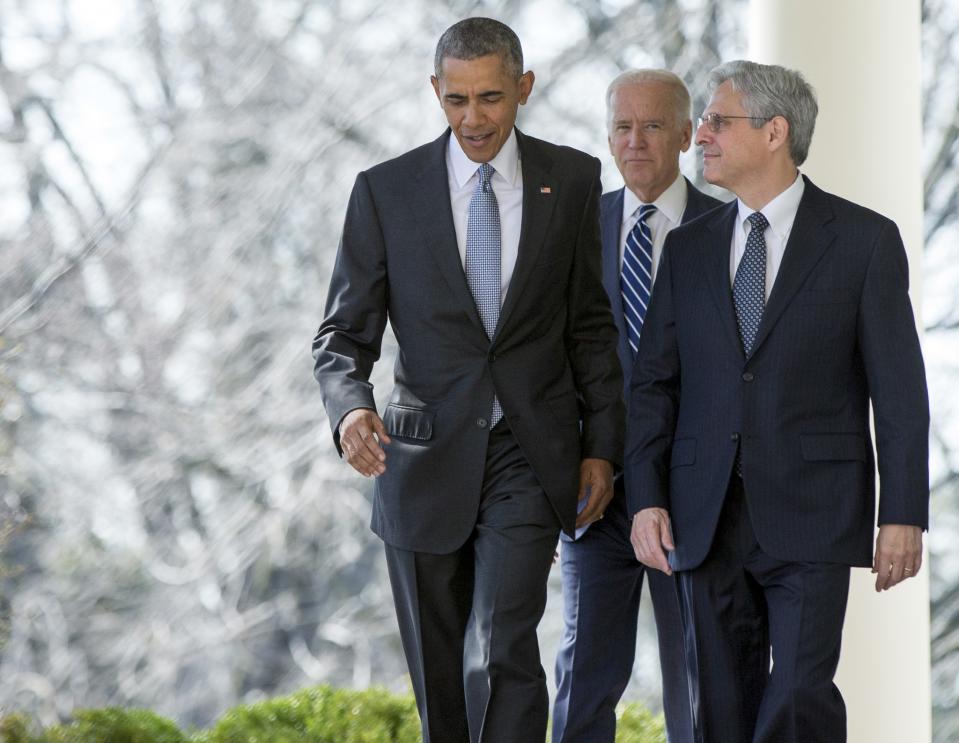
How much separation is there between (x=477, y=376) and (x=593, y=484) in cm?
41

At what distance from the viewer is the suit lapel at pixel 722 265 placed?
3.27 metres

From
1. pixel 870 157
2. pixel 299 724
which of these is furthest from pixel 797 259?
pixel 299 724

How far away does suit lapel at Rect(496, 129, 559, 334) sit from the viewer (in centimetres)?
336

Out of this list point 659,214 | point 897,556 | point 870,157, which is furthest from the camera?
point 870,157

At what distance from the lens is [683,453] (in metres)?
3.32

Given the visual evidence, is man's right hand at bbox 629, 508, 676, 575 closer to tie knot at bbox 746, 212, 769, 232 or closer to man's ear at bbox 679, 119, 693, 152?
tie knot at bbox 746, 212, 769, 232

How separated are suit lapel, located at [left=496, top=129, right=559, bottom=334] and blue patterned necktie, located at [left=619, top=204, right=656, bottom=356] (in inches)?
21.7

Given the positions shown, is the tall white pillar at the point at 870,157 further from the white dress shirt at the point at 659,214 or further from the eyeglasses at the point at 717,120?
the eyeglasses at the point at 717,120

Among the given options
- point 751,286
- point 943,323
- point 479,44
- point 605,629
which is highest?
point 479,44

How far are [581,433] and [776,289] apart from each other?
24.5 inches

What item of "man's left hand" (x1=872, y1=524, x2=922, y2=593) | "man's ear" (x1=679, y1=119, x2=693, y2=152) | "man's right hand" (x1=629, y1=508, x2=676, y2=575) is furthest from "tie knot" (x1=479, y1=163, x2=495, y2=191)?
"man's left hand" (x1=872, y1=524, x2=922, y2=593)

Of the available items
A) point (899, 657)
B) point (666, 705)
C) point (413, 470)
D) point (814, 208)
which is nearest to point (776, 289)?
point (814, 208)

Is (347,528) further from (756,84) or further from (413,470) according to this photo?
(756,84)

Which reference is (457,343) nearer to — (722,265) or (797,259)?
(722,265)
